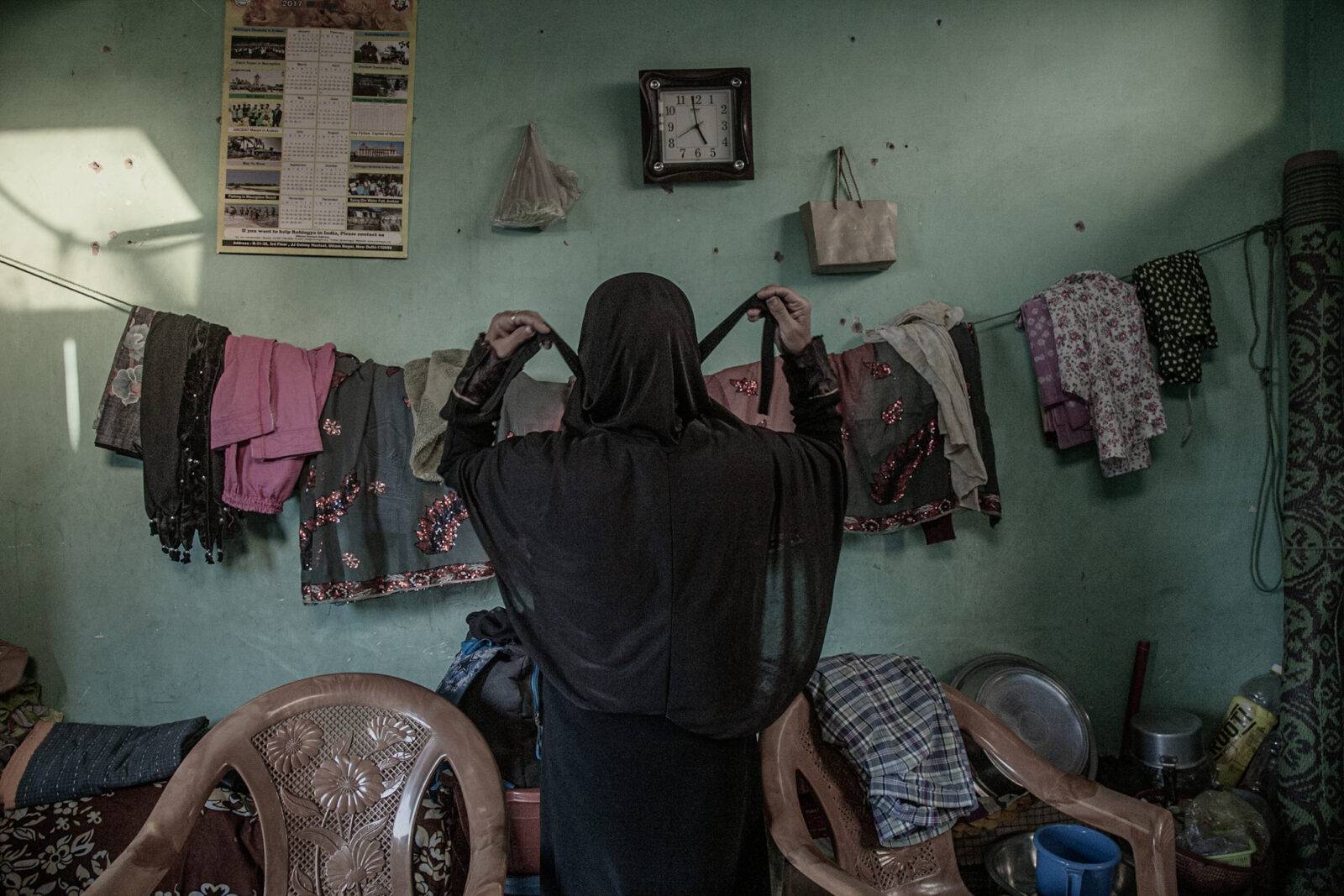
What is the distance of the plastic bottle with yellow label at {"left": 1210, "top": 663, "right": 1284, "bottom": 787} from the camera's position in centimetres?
251

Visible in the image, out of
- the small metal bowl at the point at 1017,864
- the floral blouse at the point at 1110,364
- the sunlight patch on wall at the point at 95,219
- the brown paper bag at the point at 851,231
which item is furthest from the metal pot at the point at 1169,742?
the sunlight patch on wall at the point at 95,219

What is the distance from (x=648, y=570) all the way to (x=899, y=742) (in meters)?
0.93

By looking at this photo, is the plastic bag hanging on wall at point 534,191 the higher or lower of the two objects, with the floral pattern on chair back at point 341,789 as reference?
higher

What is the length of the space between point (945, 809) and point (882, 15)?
7.60ft

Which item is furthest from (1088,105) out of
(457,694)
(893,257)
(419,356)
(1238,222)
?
(457,694)

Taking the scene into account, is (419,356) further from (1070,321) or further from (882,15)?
(1070,321)

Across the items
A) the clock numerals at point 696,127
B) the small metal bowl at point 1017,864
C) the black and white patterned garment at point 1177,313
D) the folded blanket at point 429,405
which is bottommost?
the small metal bowl at point 1017,864

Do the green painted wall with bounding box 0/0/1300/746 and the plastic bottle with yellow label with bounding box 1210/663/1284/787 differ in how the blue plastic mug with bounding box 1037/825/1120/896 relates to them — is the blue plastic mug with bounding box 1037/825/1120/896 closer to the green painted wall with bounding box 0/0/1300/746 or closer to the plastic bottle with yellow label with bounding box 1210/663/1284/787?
the green painted wall with bounding box 0/0/1300/746

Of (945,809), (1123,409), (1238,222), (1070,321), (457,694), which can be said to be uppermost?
(1238,222)

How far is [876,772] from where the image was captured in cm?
179

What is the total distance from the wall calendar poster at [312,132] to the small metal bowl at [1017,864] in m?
2.35

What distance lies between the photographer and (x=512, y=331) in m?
1.37

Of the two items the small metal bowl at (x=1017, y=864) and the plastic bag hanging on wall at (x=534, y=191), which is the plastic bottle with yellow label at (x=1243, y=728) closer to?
the small metal bowl at (x=1017, y=864)

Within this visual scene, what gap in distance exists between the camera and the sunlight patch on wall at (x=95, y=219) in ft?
7.95
